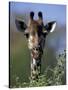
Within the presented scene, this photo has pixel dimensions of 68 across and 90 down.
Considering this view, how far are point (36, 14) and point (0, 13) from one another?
38cm

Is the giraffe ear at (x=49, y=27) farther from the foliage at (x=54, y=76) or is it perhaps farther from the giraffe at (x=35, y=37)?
the foliage at (x=54, y=76)

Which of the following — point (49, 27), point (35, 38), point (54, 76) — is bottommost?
point (54, 76)

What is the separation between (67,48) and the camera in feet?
7.50

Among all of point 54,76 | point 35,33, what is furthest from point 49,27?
point 54,76

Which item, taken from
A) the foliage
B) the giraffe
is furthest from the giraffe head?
the foliage

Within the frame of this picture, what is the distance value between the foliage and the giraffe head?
0.22 m

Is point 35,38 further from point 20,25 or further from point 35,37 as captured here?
point 20,25

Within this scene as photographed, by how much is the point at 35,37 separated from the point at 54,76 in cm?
47

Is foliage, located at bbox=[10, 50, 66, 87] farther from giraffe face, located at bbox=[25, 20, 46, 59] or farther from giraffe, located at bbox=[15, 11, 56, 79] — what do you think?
giraffe face, located at bbox=[25, 20, 46, 59]

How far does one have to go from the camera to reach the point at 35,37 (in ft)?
7.22

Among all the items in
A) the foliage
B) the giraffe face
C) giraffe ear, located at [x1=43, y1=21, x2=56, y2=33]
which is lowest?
the foliage

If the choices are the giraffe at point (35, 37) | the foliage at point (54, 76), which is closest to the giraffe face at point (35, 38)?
the giraffe at point (35, 37)

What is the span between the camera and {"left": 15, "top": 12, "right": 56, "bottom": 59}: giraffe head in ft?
7.15

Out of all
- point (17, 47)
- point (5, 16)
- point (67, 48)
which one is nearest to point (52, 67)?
point (67, 48)
